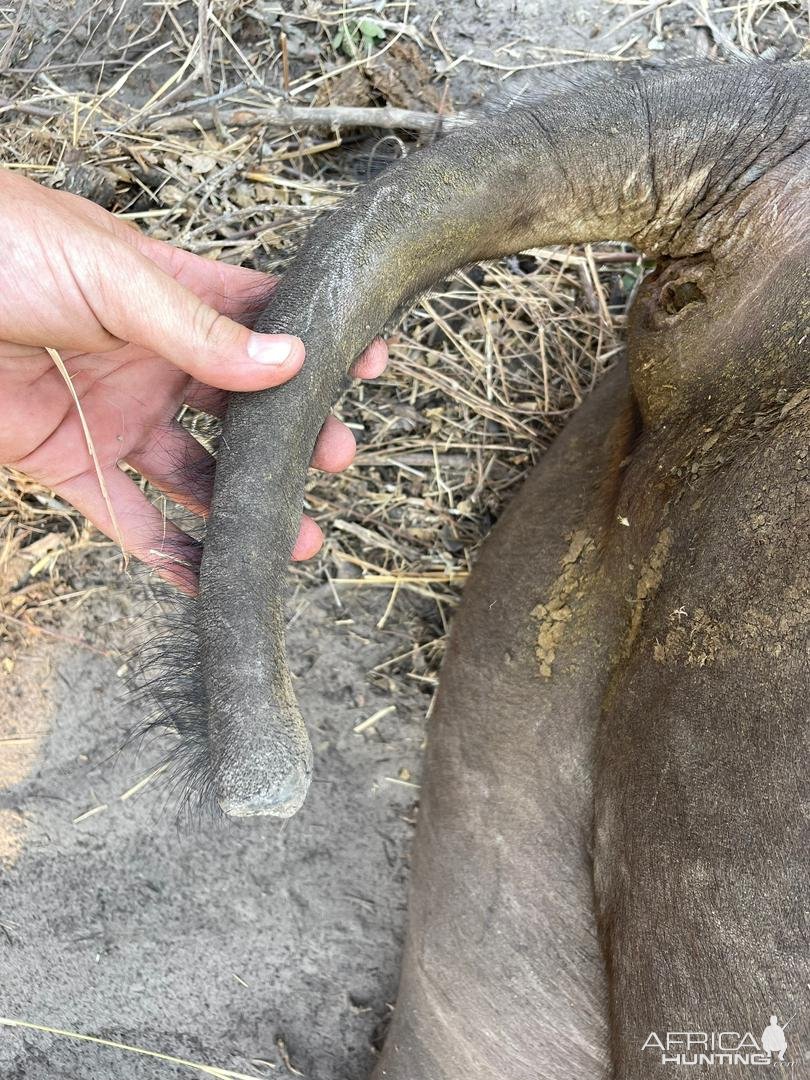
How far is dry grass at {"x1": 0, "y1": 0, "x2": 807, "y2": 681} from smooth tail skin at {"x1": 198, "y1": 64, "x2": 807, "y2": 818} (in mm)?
662

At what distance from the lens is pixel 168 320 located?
4.51ft

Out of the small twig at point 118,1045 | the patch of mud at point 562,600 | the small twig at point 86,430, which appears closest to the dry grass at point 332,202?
the small twig at point 86,430

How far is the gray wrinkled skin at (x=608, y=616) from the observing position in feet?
3.78

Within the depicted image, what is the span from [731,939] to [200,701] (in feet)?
2.54

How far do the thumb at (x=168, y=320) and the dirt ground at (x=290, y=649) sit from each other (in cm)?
76

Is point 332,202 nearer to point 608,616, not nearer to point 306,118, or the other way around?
point 306,118

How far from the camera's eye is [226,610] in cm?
110

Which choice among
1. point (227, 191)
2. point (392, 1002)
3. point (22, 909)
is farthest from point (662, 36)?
point (22, 909)

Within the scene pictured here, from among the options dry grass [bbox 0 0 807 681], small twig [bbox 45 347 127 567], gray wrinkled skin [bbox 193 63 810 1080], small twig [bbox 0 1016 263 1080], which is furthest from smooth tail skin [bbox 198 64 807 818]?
small twig [bbox 0 1016 263 1080]

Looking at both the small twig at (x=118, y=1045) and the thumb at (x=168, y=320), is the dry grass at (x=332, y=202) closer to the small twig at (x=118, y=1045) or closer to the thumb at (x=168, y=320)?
the thumb at (x=168, y=320)

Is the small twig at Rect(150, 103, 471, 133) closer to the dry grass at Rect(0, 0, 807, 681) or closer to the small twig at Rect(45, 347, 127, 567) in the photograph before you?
the dry grass at Rect(0, 0, 807, 681)

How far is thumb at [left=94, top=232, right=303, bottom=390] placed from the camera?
128cm

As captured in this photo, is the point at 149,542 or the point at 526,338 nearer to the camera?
the point at 149,542

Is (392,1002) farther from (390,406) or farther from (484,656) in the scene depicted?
(390,406)
